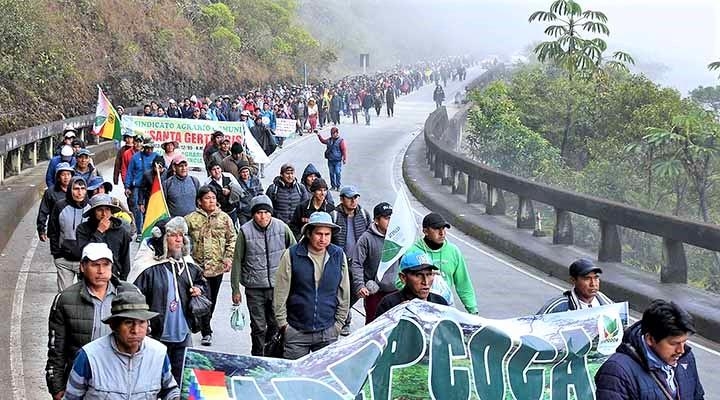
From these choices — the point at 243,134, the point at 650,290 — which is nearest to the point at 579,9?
the point at 243,134

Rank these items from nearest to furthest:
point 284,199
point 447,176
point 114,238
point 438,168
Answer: point 114,238 < point 284,199 < point 447,176 < point 438,168

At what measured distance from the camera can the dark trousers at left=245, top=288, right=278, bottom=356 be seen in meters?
9.88

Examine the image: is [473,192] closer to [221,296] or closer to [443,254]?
[221,296]

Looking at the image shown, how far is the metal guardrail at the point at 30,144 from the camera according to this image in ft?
74.7

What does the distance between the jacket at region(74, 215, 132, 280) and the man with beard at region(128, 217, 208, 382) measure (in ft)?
3.80

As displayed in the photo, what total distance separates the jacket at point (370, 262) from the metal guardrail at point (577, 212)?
4.47m

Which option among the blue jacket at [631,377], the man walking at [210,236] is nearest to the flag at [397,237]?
the man walking at [210,236]

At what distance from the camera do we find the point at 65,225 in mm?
10539

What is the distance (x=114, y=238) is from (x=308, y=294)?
2001 mm

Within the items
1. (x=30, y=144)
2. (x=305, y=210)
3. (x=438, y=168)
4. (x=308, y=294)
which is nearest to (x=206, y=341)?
(x=305, y=210)

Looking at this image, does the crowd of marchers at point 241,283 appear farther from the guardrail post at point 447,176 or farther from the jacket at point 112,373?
the guardrail post at point 447,176

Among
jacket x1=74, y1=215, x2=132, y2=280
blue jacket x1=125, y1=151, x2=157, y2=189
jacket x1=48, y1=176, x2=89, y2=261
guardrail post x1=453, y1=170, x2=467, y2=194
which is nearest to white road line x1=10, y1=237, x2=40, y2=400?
jacket x1=48, y1=176, x2=89, y2=261

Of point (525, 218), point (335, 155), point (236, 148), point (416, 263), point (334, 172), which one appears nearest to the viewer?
point (416, 263)

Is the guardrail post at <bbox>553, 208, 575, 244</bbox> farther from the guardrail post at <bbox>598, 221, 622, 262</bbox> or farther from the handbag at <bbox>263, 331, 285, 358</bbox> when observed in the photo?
the handbag at <bbox>263, 331, 285, 358</bbox>
